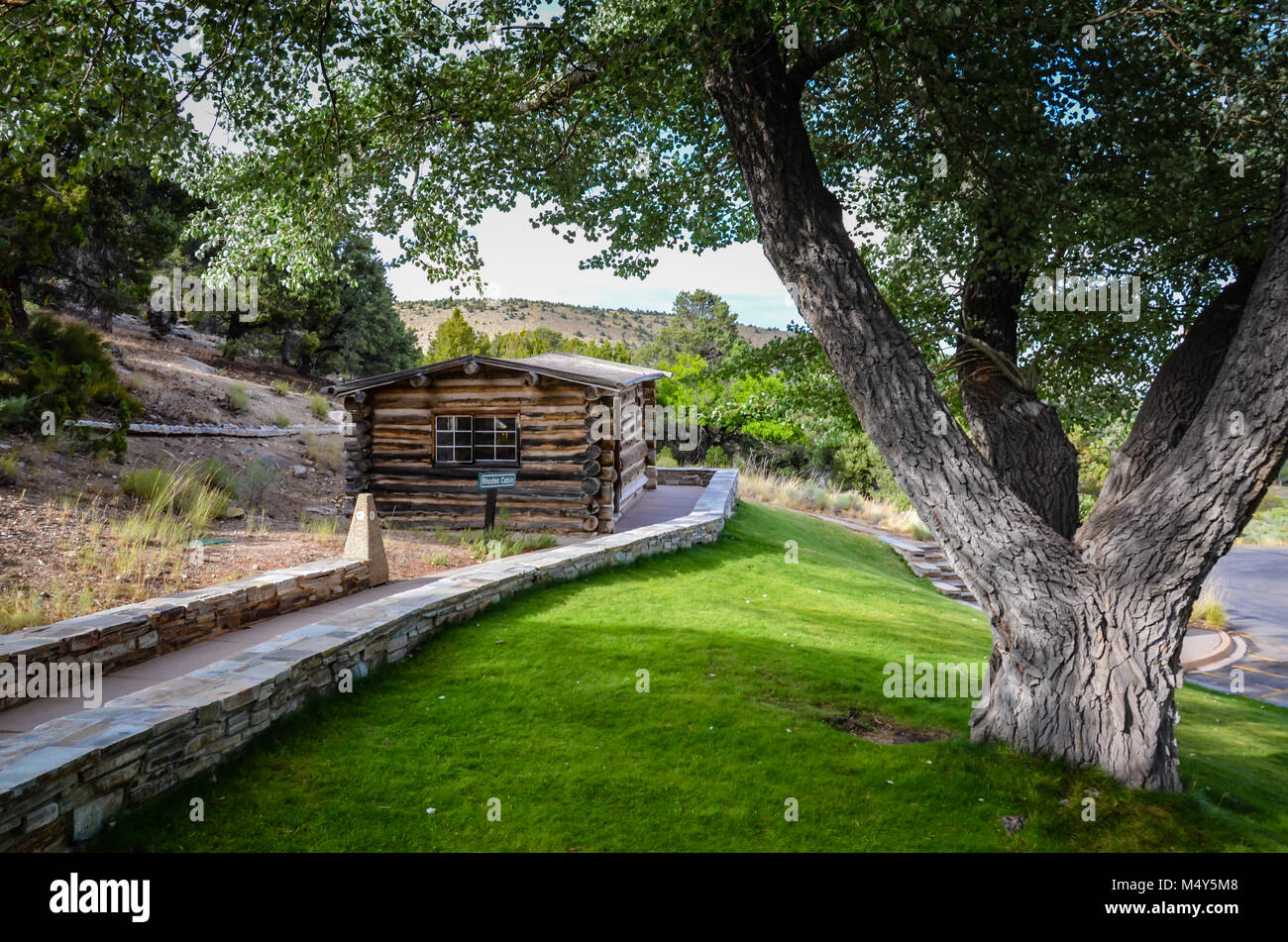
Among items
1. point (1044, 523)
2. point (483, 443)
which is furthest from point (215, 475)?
point (1044, 523)

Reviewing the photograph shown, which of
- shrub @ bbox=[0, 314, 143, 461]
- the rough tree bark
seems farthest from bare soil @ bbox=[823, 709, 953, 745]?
shrub @ bbox=[0, 314, 143, 461]

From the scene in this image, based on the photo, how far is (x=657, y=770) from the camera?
15.1 ft

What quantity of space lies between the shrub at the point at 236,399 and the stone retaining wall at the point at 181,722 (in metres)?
14.6

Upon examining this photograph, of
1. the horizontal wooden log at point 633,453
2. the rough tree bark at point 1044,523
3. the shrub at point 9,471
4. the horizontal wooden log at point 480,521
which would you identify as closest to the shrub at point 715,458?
the horizontal wooden log at point 633,453

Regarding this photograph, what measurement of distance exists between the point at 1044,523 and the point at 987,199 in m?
2.75

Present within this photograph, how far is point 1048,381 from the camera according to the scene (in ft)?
24.1

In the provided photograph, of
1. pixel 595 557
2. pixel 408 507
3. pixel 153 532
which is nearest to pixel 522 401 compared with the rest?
pixel 408 507

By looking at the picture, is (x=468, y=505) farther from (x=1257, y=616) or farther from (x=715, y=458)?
(x=715, y=458)

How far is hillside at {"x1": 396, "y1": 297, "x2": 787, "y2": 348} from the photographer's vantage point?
75438 mm

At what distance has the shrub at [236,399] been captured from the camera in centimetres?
1931

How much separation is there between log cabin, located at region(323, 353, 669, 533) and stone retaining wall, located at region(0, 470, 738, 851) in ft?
18.8
